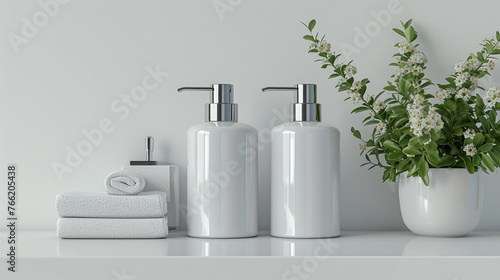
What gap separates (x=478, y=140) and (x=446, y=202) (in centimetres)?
11

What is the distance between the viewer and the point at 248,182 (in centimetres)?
92

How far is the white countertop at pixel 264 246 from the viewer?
29.2 inches

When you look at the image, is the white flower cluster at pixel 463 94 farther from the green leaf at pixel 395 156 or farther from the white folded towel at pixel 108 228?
the white folded towel at pixel 108 228

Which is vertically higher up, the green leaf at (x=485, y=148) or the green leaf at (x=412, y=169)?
the green leaf at (x=485, y=148)

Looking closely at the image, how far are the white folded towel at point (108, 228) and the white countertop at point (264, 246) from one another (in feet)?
0.04

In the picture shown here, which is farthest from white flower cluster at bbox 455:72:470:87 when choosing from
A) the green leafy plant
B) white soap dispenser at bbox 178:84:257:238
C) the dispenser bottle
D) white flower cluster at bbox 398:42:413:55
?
the dispenser bottle

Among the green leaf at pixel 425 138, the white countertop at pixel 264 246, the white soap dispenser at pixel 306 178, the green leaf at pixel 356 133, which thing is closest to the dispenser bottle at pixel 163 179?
the white countertop at pixel 264 246

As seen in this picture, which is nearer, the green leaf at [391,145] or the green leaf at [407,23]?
the green leaf at [391,145]

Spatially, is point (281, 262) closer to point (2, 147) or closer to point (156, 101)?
point (156, 101)

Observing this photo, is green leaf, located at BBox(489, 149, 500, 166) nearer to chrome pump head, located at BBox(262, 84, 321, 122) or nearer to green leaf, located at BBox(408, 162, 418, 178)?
green leaf, located at BBox(408, 162, 418, 178)

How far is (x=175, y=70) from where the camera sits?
105 cm

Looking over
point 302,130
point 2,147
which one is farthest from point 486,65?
point 2,147

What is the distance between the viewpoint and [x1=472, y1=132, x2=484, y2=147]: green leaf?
0.86m

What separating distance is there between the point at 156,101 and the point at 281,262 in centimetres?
45
